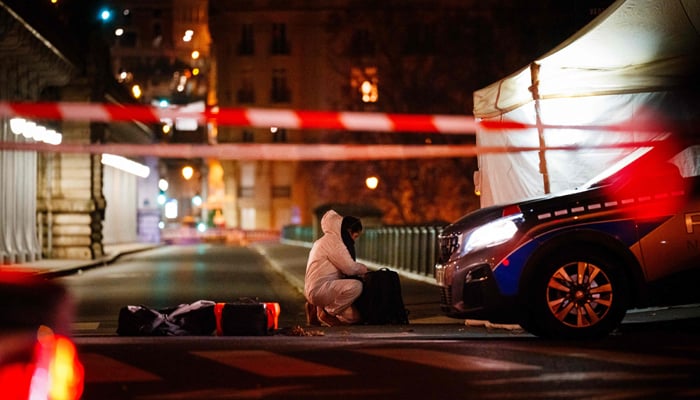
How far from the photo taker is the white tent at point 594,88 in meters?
12.2

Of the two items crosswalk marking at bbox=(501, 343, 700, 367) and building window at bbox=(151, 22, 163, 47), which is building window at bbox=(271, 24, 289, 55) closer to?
building window at bbox=(151, 22, 163, 47)

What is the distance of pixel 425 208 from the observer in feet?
202

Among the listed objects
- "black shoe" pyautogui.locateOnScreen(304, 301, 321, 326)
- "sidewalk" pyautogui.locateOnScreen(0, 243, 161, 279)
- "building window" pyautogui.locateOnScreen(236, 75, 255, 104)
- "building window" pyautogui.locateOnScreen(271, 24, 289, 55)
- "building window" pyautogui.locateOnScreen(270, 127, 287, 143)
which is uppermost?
"building window" pyautogui.locateOnScreen(271, 24, 289, 55)

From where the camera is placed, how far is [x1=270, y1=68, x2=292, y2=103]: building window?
292ft

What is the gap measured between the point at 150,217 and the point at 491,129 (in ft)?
198

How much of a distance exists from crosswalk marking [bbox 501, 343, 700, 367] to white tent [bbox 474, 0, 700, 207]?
12.1 ft

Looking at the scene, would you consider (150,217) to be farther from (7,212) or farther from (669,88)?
(669,88)

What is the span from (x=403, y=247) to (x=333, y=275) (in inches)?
594

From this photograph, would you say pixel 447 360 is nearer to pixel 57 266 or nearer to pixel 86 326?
pixel 86 326

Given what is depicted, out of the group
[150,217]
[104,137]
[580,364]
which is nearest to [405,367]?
[580,364]

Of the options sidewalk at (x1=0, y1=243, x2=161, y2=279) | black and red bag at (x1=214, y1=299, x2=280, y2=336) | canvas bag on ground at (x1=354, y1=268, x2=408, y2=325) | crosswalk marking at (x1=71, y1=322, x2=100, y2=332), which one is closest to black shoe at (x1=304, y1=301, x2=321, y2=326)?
canvas bag on ground at (x1=354, y1=268, x2=408, y2=325)

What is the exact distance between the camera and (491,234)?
10898mm

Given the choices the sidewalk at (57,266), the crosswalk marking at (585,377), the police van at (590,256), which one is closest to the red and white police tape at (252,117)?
the sidewalk at (57,266)

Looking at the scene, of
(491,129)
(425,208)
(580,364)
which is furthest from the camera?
(425,208)
